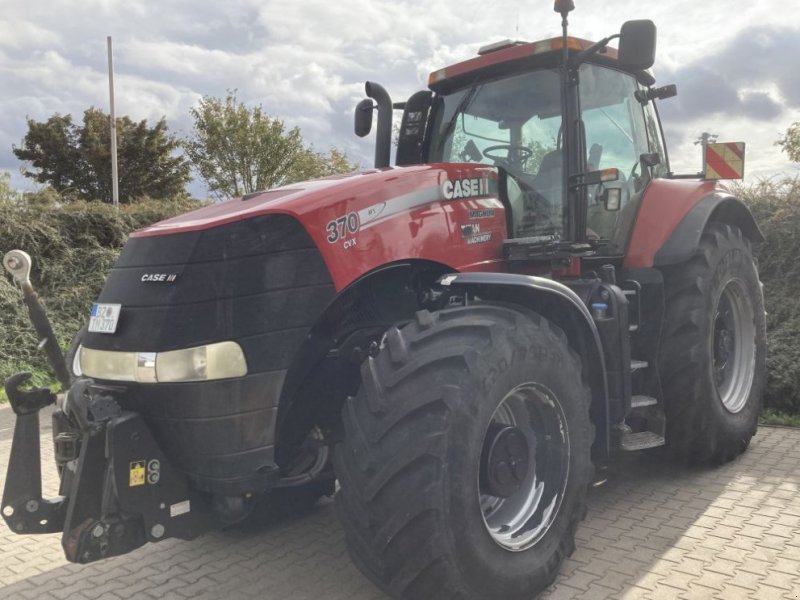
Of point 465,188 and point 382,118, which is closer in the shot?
point 465,188

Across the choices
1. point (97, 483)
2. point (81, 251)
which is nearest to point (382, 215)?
point (97, 483)

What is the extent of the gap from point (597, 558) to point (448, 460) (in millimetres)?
1258

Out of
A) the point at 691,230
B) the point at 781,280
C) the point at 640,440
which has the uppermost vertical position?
the point at 691,230

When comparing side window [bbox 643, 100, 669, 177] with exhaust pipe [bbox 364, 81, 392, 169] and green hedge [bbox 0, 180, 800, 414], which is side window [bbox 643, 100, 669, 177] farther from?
green hedge [bbox 0, 180, 800, 414]

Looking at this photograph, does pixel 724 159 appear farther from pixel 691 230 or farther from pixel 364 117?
pixel 364 117

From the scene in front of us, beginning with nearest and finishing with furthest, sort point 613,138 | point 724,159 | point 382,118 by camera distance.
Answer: point 382,118
point 613,138
point 724,159

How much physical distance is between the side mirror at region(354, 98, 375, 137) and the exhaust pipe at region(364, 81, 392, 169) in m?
0.12

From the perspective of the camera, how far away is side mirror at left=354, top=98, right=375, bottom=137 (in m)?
4.25

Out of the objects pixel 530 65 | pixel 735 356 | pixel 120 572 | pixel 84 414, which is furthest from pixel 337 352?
pixel 735 356

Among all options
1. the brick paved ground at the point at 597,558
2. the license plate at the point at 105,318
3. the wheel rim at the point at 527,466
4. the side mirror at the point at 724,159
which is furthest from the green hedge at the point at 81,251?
the license plate at the point at 105,318

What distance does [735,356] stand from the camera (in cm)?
482

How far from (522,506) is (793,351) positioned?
4183mm

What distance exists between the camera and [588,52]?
358 centimetres

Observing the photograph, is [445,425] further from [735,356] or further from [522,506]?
[735,356]
